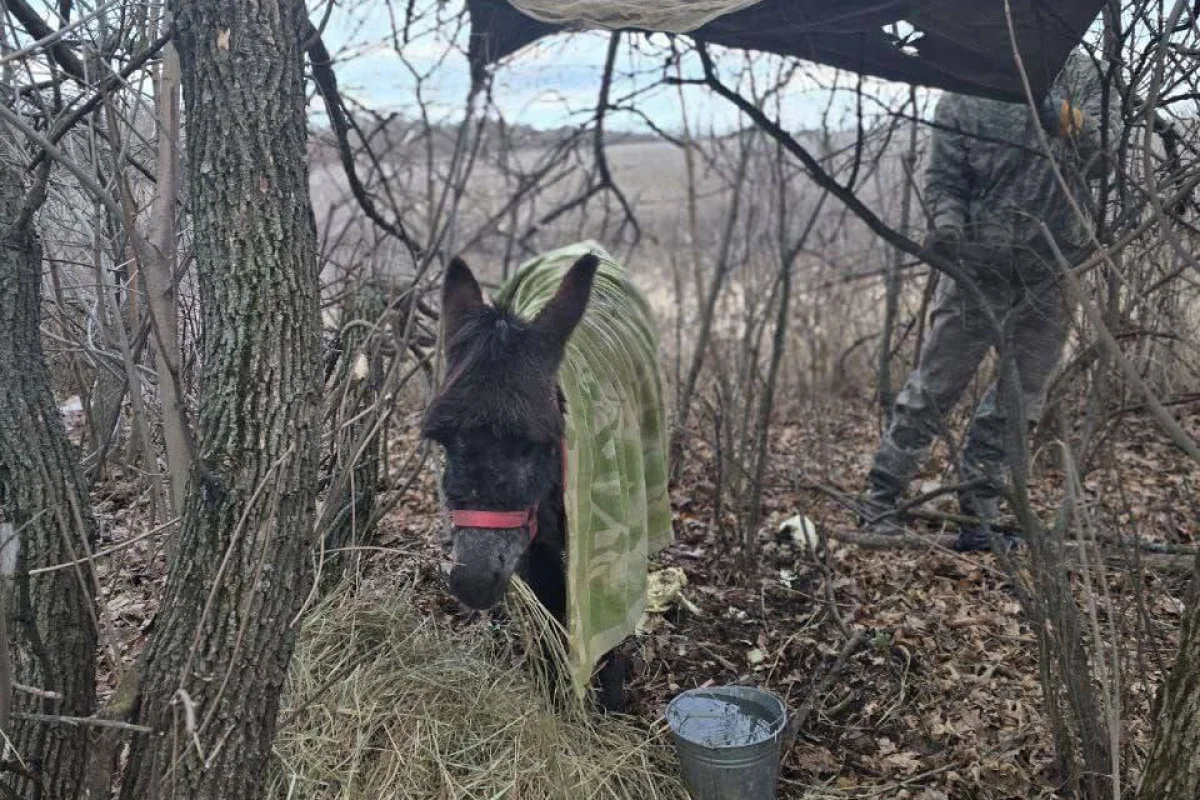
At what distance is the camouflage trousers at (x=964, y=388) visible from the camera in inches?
190

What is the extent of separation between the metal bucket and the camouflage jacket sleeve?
3076mm

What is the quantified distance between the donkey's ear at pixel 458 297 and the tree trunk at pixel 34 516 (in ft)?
4.10

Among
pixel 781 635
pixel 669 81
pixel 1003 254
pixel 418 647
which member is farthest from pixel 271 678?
pixel 1003 254

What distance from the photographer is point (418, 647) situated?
3172mm

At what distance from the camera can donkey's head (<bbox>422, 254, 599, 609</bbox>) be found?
2572mm

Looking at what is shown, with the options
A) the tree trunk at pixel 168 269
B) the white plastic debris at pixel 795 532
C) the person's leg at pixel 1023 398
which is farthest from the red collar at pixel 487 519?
the person's leg at pixel 1023 398

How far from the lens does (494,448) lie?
2627 mm

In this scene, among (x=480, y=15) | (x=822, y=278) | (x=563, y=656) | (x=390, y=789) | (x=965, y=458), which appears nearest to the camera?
(x=390, y=789)

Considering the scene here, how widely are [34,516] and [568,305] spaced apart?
5.63ft

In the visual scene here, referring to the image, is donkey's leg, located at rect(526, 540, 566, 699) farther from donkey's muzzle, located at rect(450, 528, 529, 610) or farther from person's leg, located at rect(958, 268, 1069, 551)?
person's leg, located at rect(958, 268, 1069, 551)

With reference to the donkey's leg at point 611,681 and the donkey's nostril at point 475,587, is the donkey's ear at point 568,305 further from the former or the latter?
the donkey's leg at point 611,681

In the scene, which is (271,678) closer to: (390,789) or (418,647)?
(390,789)

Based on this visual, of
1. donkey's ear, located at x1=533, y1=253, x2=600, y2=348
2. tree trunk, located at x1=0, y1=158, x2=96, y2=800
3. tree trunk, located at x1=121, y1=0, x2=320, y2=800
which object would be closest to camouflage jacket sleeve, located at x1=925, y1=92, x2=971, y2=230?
donkey's ear, located at x1=533, y1=253, x2=600, y2=348

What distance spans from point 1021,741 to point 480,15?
13.4ft
